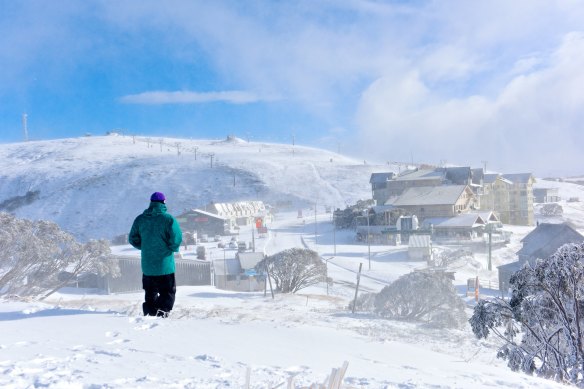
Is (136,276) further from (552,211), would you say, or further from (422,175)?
(552,211)

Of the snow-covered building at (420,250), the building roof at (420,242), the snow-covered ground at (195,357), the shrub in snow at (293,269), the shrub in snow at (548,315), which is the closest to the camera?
the snow-covered ground at (195,357)

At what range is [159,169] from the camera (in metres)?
100

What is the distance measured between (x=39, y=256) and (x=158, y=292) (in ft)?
56.1

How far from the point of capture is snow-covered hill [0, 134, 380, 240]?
7594 cm

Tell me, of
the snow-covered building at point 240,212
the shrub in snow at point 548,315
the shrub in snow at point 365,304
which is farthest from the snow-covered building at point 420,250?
the snow-covered building at point 240,212

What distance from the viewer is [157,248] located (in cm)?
586

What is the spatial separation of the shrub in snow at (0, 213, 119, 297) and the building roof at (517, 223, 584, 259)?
77.4ft

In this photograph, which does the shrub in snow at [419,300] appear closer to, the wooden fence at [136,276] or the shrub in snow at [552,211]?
the wooden fence at [136,276]

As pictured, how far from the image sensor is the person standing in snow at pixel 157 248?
19.0 ft

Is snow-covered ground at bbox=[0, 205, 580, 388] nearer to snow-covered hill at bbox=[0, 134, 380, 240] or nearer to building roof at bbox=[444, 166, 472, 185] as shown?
building roof at bbox=[444, 166, 472, 185]

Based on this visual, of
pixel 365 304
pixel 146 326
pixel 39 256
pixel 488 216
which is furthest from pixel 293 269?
pixel 488 216

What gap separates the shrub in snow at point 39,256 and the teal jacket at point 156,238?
15407mm

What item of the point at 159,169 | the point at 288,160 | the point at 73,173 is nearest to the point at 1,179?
the point at 73,173

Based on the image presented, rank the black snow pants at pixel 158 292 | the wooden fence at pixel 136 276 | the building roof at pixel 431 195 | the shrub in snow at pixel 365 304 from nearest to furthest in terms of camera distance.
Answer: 1. the black snow pants at pixel 158 292
2. the shrub in snow at pixel 365 304
3. the wooden fence at pixel 136 276
4. the building roof at pixel 431 195
